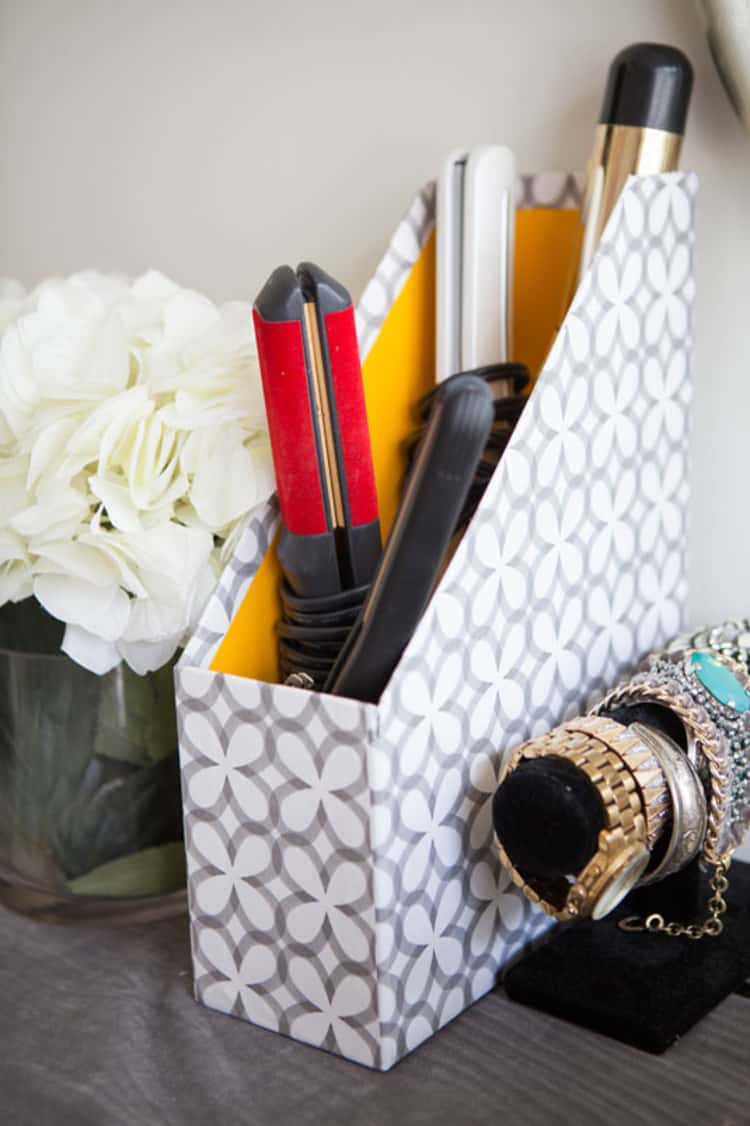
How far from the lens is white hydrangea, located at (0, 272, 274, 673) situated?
0.45 metres

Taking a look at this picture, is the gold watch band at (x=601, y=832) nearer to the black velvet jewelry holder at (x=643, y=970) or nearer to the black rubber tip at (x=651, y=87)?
the black velvet jewelry holder at (x=643, y=970)

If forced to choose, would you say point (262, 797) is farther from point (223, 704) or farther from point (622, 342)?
point (622, 342)

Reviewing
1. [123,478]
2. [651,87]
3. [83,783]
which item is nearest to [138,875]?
[83,783]

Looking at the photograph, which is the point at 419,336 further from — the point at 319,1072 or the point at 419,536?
the point at 319,1072

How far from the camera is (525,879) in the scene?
1.31 ft

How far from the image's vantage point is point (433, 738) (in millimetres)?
394

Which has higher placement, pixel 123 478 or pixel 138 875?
pixel 123 478

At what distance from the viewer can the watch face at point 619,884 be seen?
1.24ft

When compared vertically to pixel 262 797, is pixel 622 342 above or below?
above

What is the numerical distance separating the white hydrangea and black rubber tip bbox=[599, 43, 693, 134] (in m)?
0.17

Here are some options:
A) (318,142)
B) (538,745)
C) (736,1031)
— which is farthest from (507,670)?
(318,142)

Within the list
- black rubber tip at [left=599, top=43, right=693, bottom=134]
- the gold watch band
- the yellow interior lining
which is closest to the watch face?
the gold watch band

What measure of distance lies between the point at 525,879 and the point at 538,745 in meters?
0.04

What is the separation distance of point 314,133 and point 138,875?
0.38m
